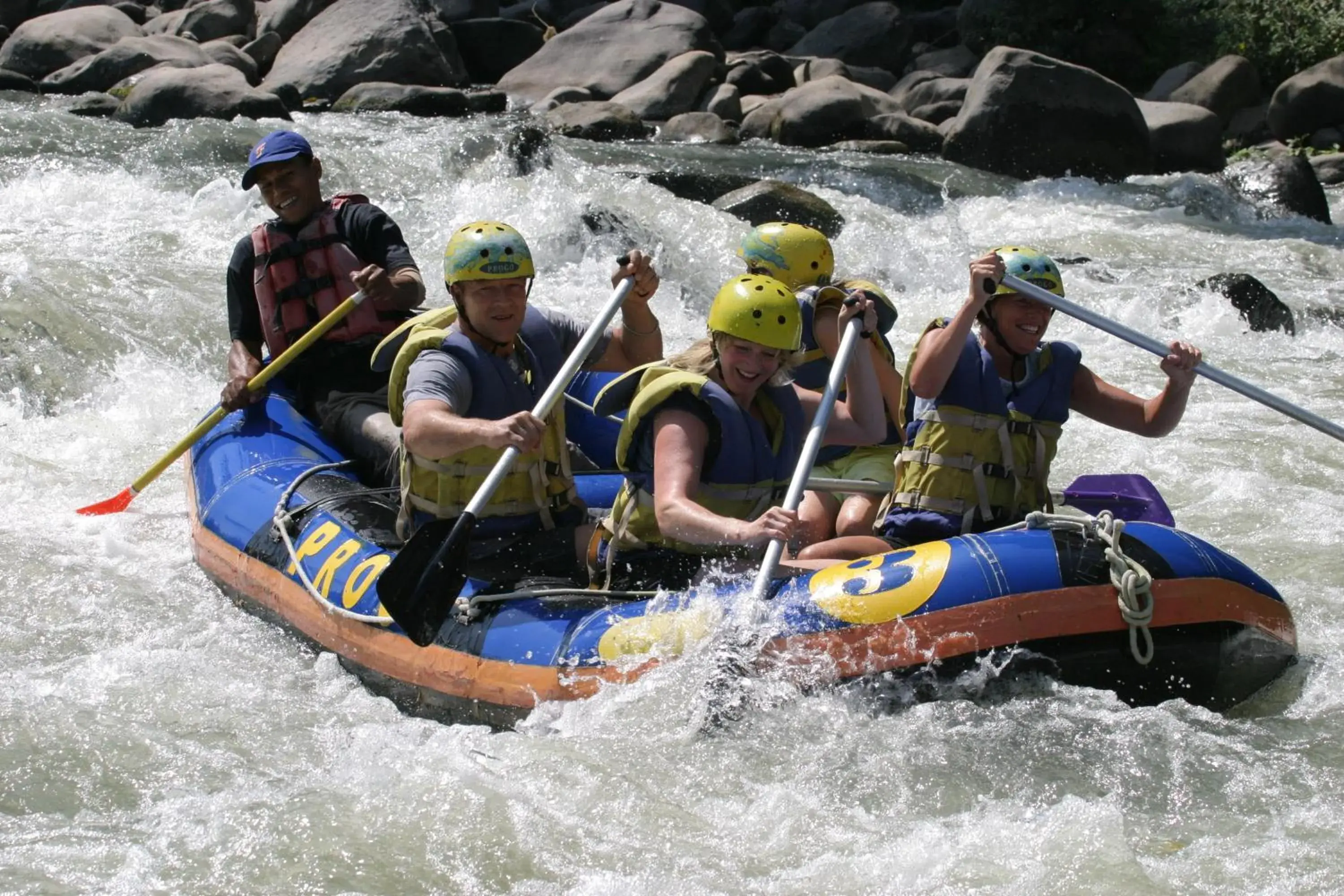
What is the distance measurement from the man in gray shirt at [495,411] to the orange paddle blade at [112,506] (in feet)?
6.71

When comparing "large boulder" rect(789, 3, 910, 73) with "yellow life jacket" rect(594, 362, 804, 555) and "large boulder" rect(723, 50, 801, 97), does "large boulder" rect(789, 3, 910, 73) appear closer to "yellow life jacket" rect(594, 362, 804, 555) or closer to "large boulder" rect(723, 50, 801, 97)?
"large boulder" rect(723, 50, 801, 97)

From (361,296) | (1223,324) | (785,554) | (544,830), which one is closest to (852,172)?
(1223,324)

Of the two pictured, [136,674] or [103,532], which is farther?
[103,532]

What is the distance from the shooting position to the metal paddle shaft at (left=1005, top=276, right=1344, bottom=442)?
14.4ft

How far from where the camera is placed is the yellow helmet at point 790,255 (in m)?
5.24

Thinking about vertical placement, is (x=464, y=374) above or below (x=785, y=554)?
above

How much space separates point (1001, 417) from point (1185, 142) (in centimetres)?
1170

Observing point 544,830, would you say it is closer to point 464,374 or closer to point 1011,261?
point 464,374

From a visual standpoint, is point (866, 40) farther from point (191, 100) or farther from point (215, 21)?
point (191, 100)

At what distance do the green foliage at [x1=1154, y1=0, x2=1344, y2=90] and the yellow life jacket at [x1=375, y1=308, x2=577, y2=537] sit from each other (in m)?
15.5

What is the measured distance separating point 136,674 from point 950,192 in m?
10.1

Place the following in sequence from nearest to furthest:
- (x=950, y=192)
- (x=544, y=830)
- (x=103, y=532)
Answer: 1. (x=544, y=830)
2. (x=103, y=532)
3. (x=950, y=192)

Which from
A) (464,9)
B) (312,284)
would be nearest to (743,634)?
(312,284)

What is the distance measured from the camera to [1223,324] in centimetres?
1017
